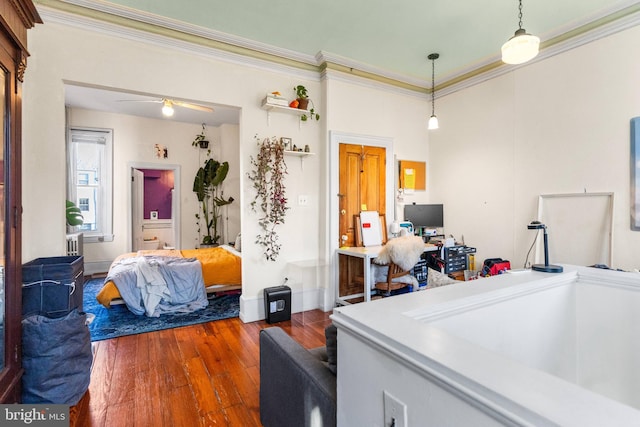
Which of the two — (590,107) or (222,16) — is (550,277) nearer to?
(590,107)

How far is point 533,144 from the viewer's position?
3385mm

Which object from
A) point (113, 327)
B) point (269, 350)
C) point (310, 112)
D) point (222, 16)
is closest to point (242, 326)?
point (113, 327)

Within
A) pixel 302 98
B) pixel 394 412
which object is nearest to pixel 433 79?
pixel 302 98

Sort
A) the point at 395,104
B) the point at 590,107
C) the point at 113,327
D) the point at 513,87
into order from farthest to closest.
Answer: the point at 395,104
the point at 513,87
the point at 113,327
the point at 590,107

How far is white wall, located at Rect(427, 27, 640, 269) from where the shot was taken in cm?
278

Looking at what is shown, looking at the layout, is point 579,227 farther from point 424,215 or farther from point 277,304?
point 277,304

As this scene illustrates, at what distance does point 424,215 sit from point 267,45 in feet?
9.44

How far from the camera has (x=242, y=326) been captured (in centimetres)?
323

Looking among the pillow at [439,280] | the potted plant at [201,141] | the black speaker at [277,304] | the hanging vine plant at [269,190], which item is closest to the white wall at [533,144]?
the pillow at [439,280]

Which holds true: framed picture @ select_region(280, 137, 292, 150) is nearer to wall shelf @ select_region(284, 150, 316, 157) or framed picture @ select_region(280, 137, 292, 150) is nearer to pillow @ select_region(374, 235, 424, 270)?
wall shelf @ select_region(284, 150, 316, 157)

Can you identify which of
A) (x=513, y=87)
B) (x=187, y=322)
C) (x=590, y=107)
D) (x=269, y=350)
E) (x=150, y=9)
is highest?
(x=150, y=9)

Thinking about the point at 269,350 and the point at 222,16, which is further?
the point at 222,16

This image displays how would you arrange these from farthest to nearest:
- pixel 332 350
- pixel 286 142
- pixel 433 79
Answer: pixel 433 79 → pixel 286 142 → pixel 332 350

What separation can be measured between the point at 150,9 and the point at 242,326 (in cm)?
306
